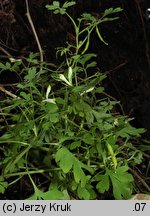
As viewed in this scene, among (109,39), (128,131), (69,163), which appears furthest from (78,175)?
(109,39)

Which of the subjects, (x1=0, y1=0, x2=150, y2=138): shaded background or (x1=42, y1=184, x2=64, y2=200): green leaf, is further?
(x1=0, y1=0, x2=150, y2=138): shaded background

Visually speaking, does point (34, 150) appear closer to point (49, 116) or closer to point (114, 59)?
point (49, 116)

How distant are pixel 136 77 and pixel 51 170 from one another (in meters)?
0.69

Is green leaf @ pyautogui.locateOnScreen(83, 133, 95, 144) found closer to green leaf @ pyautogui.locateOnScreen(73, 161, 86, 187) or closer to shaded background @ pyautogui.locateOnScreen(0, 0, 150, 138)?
green leaf @ pyautogui.locateOnScreen(73, 161, 86, 187)

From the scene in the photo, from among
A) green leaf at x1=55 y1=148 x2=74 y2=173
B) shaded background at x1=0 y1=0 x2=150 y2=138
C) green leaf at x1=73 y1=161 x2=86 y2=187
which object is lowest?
green leaf at x1=73 y1=161 x2=86 y2=187

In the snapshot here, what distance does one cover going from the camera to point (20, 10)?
1.56 meters

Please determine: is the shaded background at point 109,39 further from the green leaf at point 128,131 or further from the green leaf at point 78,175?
the green leaf at point 78,175

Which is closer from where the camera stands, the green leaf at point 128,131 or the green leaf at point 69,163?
the green leaf at point 69,163

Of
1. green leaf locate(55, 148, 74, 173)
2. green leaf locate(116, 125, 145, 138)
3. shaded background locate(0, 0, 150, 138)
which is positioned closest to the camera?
green leaf locate(55, 148, 74, 173)

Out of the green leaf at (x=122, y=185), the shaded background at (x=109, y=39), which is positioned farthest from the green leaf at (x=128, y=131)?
the shaded background at (x=109, y=39)

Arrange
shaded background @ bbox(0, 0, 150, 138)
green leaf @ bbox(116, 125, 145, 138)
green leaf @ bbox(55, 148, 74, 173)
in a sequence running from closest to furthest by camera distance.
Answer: green leaf @ bbox(55, 148, 74, 173) → green leaf @ bbox(116, 125, 145, 138) → shaded background @ bbox(0, 0, 150, 138)


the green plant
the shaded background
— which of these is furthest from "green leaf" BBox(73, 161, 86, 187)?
the shaded background

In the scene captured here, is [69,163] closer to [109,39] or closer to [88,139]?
[88,139]
